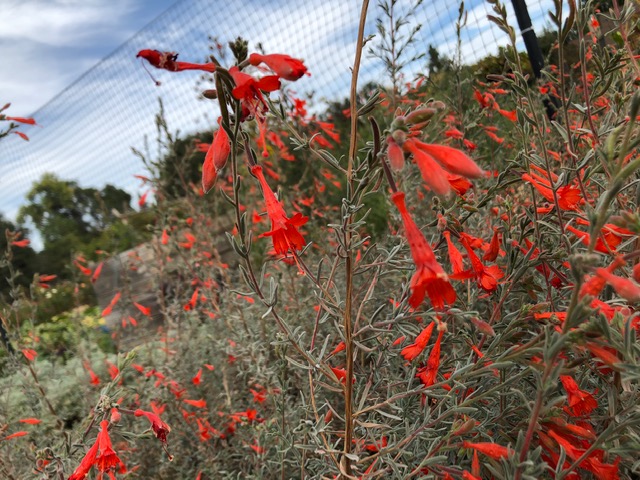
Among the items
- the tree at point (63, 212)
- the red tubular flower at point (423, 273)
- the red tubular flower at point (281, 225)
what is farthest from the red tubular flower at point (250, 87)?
the tree at point (63, 212)

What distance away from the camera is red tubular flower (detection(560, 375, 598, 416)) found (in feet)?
3.63

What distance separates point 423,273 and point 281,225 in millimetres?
386

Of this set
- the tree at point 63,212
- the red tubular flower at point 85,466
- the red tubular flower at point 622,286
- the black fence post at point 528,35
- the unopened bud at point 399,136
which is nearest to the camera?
the red tubular flower at point 622,286

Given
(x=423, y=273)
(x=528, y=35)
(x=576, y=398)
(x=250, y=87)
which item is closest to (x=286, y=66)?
(x=250, y=87)

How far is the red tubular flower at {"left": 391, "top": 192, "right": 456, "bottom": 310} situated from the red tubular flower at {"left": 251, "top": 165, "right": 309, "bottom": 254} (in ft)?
0.92

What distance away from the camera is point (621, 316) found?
0.93 meters

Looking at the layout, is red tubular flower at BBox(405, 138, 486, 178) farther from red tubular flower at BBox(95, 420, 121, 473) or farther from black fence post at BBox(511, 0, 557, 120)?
black fence post at BBox(511, 0, 557, 120)

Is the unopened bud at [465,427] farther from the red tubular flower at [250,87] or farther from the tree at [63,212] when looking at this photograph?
the tree at [63,212]

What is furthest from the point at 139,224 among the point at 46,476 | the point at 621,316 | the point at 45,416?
the point at 621,316

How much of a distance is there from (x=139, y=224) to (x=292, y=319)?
11.2m

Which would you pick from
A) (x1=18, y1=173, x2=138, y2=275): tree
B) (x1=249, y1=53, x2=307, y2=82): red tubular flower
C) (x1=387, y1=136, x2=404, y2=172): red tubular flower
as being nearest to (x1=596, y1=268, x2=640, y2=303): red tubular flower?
(x1=387, y1=136, x2=404, y2=172): red tubular flower

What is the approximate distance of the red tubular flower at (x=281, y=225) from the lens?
1.16 m

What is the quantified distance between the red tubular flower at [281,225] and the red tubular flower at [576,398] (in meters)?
0.65

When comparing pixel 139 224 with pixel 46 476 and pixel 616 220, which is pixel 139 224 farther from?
pixel 616 220
